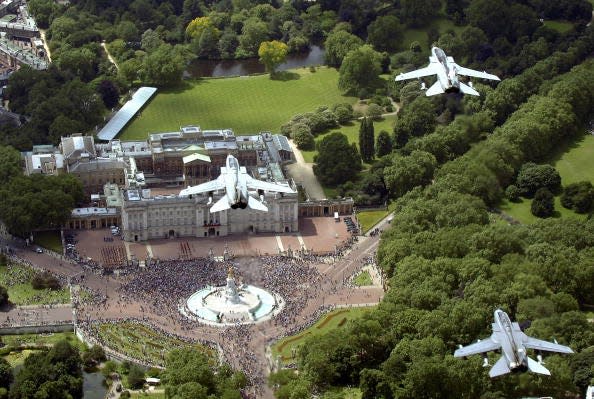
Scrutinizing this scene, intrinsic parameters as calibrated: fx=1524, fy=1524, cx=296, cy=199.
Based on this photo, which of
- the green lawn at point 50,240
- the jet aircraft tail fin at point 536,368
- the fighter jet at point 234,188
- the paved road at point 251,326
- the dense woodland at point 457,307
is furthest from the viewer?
the green lawn at point 50,240

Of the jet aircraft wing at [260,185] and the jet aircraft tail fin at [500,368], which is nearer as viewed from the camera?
the jet aircraft tail fin at [500,368]

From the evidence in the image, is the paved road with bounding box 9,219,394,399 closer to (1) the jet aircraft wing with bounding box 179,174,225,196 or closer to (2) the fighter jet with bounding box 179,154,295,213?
(2) the fighter jet with bounding box 179,154,295,213

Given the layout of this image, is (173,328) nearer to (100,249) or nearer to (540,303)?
(100,249)

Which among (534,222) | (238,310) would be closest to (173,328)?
(238,310)

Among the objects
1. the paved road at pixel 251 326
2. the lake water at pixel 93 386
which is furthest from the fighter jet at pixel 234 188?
the lake water at pixel 93 386

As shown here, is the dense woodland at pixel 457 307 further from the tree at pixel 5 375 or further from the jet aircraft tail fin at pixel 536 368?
the tree at pixel 5 375

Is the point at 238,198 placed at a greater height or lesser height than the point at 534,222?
greater
